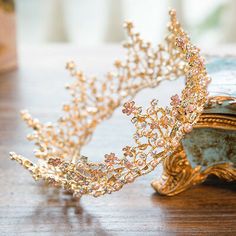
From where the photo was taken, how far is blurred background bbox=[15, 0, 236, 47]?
221 cm

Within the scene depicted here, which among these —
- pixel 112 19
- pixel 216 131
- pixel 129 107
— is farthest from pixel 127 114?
pixel 112 19

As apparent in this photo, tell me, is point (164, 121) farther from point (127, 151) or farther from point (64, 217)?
point (64, 217)

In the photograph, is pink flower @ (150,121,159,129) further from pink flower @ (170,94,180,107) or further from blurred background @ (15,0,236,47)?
blurred background @ (15,0,236,47)

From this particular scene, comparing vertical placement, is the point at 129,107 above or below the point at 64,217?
above

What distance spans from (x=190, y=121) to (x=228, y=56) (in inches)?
8.6

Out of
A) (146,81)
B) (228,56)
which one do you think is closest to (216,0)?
(146,81)

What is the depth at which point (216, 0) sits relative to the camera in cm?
227

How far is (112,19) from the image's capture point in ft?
7.29

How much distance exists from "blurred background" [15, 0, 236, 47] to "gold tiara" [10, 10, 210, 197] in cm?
105

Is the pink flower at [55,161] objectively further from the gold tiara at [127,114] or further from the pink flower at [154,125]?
the pink flower at [154,125]

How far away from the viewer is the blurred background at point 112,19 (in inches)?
87.2

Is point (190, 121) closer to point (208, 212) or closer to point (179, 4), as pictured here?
point (208, 212)

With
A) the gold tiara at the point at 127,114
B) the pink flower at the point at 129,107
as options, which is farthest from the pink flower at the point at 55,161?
the pink flower at the point at 129,107

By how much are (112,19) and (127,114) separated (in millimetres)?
1643
